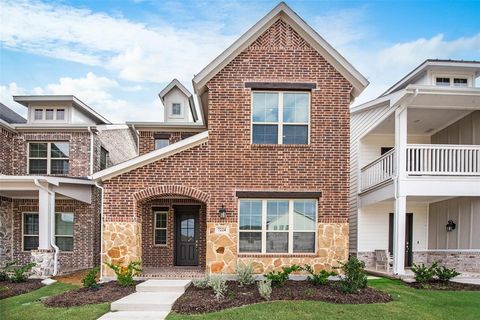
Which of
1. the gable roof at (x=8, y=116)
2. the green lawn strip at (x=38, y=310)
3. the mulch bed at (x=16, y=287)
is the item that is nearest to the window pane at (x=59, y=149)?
the gable roof at (x=8, y=116)

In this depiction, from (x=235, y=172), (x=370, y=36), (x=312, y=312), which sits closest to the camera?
(x=312, y=312)

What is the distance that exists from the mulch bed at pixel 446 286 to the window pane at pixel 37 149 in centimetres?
1507

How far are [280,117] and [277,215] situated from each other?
306 centimetres

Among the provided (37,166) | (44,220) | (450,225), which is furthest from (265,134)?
(37,166)

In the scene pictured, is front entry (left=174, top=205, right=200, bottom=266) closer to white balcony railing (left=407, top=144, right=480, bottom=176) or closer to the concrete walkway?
the concrete walkway

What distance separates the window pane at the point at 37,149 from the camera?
15836mm

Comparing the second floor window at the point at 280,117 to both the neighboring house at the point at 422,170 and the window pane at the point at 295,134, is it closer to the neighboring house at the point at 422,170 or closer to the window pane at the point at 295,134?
the window pane at the point at 295,134

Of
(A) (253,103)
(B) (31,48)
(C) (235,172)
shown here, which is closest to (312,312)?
(C) (235,172)

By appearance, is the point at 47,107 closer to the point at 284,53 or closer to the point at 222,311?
the point at 284,53

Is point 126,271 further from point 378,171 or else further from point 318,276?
point 378,171

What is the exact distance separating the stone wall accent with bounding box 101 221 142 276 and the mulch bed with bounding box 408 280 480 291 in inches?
333

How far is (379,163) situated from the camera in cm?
1380

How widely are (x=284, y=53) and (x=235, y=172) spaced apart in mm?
4067

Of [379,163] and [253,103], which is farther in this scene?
[379,163]
